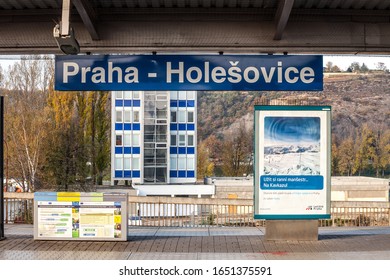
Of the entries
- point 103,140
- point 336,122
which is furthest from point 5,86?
point 336,122

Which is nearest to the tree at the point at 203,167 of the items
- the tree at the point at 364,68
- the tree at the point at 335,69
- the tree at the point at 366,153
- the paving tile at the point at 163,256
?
the tree at the point at 366,153

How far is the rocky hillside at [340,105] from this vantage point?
297 feet

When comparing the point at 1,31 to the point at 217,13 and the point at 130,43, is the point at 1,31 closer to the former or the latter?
the point at 130,43

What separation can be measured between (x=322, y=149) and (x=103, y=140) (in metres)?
33.7

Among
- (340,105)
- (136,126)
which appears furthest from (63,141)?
(340,105)

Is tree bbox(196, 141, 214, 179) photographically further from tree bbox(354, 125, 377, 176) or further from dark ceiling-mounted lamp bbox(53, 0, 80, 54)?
dark ceiling-mounted lamp bbox(53, 0, 80, 54)

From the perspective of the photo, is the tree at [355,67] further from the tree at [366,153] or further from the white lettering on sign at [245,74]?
the white lettering on sign at [245,74]

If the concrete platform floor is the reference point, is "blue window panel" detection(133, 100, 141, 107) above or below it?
above

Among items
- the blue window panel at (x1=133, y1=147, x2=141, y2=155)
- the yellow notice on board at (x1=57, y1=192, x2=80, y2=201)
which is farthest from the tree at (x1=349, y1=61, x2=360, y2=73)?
the yellow notice on board at (x1=57, y1=192, x2=80, y2=201)

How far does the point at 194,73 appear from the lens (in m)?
11.0

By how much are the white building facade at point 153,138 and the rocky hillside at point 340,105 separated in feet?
101

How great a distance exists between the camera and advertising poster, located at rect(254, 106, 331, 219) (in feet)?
38.0

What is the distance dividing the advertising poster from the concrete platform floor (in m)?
0.66

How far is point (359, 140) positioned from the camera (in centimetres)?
7725
